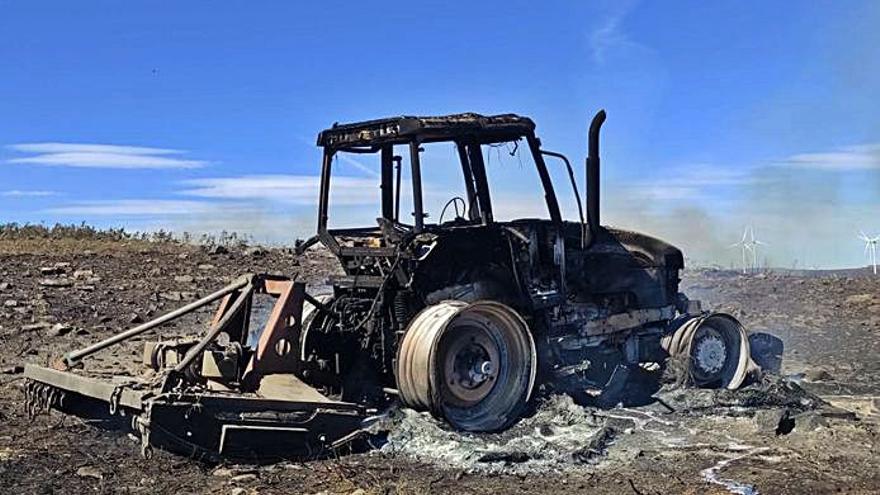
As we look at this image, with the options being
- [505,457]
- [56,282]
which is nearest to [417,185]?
[505,457]

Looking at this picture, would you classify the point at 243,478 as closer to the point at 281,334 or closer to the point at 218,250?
the point at 281,334

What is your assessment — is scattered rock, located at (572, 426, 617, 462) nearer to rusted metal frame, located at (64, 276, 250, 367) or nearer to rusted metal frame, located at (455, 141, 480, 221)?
rusted metal frame, located at (455, 141, 480, 221)

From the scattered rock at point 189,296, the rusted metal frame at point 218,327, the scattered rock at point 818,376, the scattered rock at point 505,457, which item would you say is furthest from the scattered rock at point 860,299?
the rusted metal frame at point 218,327

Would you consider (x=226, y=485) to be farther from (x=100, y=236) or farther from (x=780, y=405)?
(x=100, y=236)

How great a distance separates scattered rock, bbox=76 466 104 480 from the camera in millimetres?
6637

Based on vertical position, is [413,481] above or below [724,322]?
below

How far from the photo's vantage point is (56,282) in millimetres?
15430

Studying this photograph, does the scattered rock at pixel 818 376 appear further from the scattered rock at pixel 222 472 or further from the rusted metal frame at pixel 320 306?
the scattered rock at pixel 222 472

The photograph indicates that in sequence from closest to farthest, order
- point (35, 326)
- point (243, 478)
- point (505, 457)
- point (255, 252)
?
point (243, 478) → point (505, 457) → point (35, 326) → point (255, 252)

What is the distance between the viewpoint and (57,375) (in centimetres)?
770

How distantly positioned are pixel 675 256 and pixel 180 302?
7770mm

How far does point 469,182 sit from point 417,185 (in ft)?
2.86

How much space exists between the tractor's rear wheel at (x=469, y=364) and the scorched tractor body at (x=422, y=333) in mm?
12

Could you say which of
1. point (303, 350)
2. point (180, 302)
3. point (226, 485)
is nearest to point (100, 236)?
point (180, 302)
